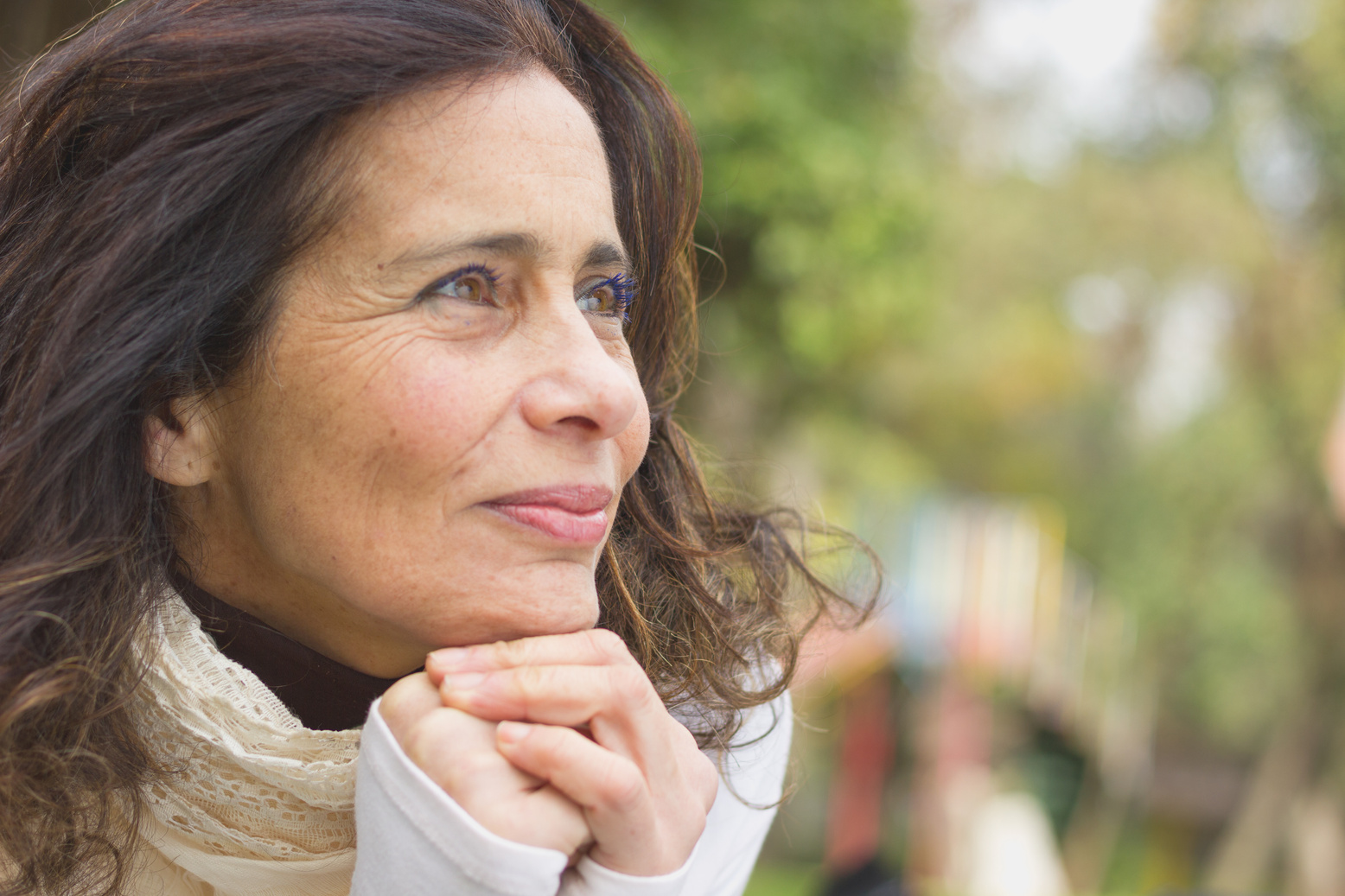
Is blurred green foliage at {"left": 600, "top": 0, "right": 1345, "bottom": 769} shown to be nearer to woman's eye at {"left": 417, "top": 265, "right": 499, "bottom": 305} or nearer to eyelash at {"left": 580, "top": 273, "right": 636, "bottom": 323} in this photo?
eyelash at {"left": 580, "top": 273, "right": 636, "bottom": 323}

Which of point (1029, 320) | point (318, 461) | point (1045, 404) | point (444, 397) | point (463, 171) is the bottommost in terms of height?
point (1045, 404)

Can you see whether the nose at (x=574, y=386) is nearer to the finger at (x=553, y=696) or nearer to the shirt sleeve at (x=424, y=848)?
the finger at (x=553, y=696)

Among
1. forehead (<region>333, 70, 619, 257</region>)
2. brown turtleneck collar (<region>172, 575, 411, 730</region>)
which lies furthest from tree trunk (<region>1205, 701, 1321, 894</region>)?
forehead (<region>333, 70, 619, 257</region>)

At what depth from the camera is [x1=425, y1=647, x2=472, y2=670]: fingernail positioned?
1.46 metres

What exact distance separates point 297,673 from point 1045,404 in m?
23.0

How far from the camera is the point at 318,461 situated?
1537 millimetres

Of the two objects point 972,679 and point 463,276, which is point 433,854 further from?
point 972,679

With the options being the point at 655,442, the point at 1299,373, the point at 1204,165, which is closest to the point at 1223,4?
the point at 1204,165

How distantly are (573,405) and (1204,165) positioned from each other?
18275mm

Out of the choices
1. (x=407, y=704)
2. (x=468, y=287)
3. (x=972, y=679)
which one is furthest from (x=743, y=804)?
(x=972, y=679)

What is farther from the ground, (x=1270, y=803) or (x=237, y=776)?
(x=237, y=776)

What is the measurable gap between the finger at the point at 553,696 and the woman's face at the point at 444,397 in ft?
0.36

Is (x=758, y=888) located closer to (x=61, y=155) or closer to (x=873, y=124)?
(x=873, y=124)

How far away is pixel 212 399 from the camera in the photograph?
164 cm
